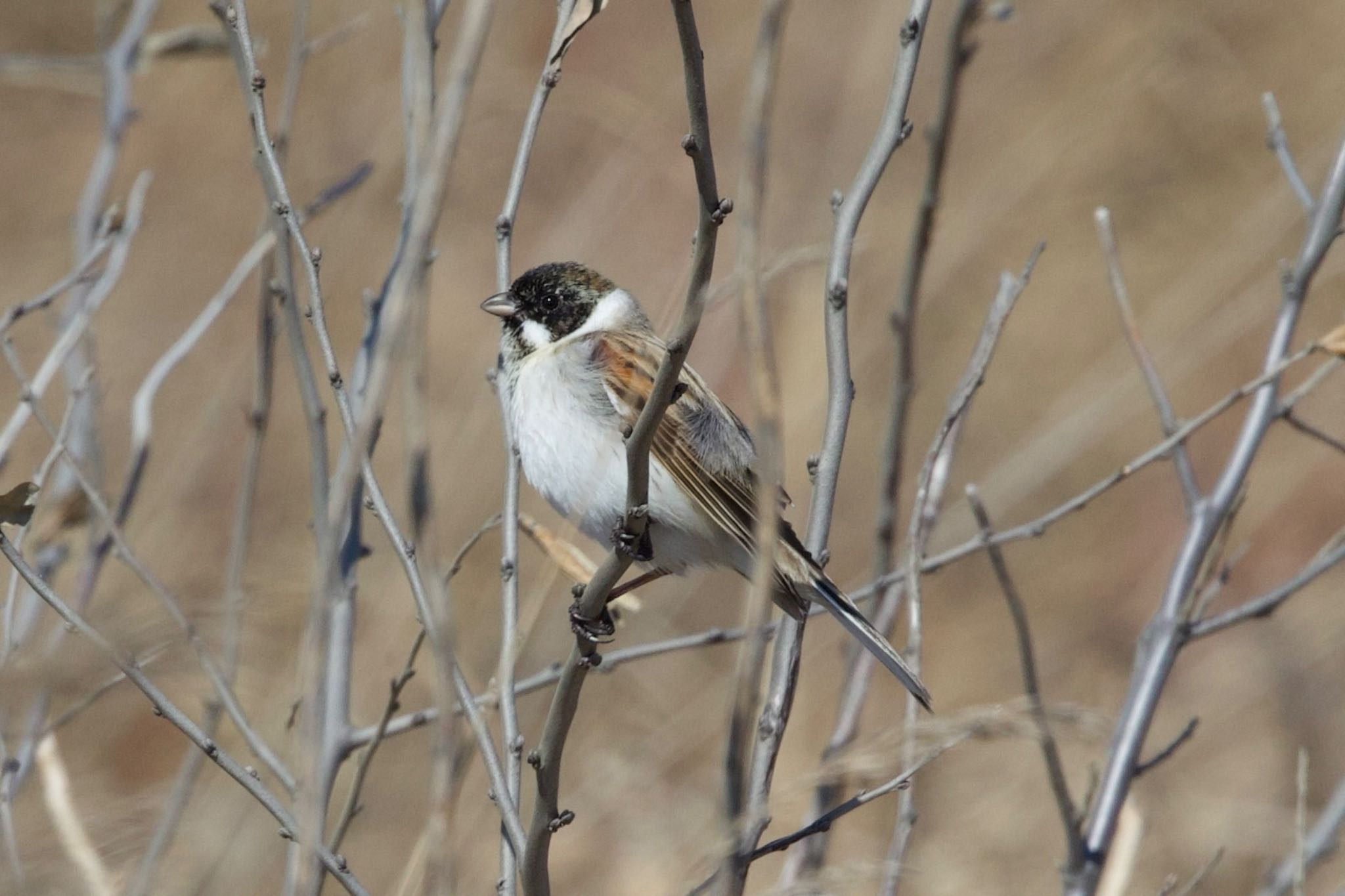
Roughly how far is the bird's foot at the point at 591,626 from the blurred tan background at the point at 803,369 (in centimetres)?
10

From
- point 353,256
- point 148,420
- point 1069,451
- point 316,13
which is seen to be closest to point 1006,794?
point 1069,451

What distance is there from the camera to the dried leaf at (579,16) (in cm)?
269

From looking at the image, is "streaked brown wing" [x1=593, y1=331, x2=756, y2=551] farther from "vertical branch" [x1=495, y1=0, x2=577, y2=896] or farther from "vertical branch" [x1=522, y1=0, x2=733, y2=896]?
"vertical branch" [x1=522, y1=0, x2=733, y2=896]

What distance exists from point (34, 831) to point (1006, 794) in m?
4.61

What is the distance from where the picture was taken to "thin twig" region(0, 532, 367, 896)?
94.0 inches

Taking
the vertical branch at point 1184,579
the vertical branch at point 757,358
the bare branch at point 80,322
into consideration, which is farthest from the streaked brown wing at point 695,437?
the vertical branch at point 757,358

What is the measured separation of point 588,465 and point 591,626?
82 centimetres

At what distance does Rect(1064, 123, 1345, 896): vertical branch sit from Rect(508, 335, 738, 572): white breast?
1055 mm

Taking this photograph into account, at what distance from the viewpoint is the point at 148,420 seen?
356cm

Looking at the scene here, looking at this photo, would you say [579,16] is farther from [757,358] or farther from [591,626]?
[757,358]

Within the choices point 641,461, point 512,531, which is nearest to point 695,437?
point 512,531

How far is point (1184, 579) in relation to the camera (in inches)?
128

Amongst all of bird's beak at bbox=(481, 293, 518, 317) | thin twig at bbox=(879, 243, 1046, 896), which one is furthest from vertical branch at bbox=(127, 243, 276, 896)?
thin twig at bbox=(879, 243, 1046, 896)

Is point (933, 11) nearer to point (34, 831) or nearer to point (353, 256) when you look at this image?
point (353, 256)
